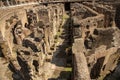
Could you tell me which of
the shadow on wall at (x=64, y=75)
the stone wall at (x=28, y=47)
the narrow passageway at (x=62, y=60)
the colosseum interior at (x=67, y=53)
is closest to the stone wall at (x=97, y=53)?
the colosseum interior at (x=67, y=53)

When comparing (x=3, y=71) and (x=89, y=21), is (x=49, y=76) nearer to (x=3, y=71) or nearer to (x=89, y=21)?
(x=3, y=71)

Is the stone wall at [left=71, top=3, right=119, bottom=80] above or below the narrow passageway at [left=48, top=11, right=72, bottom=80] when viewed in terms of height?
above

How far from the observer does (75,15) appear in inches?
815

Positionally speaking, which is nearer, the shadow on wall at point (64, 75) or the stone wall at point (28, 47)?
the stone wall at point (28, 47)

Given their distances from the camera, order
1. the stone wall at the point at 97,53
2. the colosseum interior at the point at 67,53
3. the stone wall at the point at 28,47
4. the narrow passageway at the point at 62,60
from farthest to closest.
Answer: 1. the narrow passageway at the point at 62,60
2. the stone wall at the point at 28,47
3. the colosseum interior at the point at 67,53
4. the stone wall at the point at 97,53

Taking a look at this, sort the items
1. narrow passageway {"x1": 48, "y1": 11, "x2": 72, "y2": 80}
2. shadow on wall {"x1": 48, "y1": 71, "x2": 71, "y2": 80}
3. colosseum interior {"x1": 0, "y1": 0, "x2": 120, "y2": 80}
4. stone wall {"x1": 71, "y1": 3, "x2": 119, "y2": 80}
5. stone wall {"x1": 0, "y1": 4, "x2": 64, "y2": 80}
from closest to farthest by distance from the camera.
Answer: stone wall {"x1": 71, "y1": 3, "x2": 119, "y2": 80} < colosseum interior {"x1": 0, "y1": 0, "x2": 120, "y2": 80} < stone wall {"x1": 0, "y1": 4, "x2": 64, "y2": 80} < shadow on wall {"x1": 48, "y1": 71, "x2": 71, "y2": 80} < narrow passageway {"x1": 48, "y1": 11, "x2": 72, "y2": 80}

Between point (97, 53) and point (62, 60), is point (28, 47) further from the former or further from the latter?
point (97, 53)

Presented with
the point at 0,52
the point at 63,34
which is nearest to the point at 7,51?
the point at 0,52

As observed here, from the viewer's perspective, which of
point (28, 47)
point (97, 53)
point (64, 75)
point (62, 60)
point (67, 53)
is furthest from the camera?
point (67, 53)

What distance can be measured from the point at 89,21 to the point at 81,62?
24.0 feet

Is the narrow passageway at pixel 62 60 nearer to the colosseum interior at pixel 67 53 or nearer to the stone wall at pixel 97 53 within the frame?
the colosseum interior at pixel 67 53

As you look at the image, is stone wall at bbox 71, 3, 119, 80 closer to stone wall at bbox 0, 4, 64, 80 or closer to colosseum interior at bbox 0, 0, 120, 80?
colosseum interior at bbox 0, 0, 120, 80

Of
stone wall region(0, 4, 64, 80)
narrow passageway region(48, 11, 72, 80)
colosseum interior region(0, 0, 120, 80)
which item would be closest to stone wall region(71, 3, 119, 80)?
colosseum interior region(0, 0, 120, 80)

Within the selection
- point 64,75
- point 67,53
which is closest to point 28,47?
Result: point 64,75
